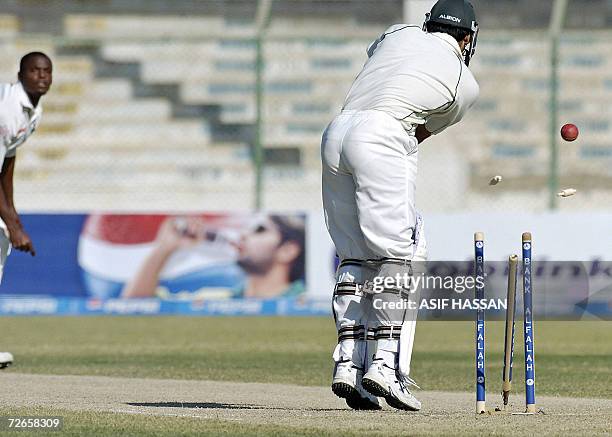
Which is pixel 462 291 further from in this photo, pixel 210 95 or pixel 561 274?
pixel 210 95

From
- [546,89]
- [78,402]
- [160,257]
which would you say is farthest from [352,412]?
[546,89]

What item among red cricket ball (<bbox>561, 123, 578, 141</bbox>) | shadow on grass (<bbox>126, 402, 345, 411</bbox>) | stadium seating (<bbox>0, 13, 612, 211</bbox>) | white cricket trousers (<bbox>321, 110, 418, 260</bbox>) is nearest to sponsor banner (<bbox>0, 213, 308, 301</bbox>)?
stadium seating (<bbox>0, 13, 612, 211</bbox>)

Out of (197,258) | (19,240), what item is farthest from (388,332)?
(197,258)

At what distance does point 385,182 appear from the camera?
6773 mm

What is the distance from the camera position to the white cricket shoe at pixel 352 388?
6738 millimetres

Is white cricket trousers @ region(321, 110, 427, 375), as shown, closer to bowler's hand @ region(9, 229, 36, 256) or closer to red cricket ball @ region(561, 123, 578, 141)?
red cricket ball @ region(561, 123, 578, 141)

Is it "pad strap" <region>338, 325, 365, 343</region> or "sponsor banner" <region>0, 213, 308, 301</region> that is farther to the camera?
"sponsor banner" <region>0, 213, 308, 301</region>

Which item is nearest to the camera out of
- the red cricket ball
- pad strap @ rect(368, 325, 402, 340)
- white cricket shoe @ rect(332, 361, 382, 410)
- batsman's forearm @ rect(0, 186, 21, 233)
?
white cricket shoe @ rect(332, 361, 382, 410)

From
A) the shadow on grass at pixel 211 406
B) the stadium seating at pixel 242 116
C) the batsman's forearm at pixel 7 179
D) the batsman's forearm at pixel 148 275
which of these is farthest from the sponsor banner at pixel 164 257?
the shadow on grass at pixel 211 406

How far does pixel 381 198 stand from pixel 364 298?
0.55 m

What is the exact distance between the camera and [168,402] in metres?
7.48

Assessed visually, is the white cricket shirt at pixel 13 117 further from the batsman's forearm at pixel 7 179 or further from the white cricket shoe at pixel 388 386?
the white cricket shoe at pixel 388 386

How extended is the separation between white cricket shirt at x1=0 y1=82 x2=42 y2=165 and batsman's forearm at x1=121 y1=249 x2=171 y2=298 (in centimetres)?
714

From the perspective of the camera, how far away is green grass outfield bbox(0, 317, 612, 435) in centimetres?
872
